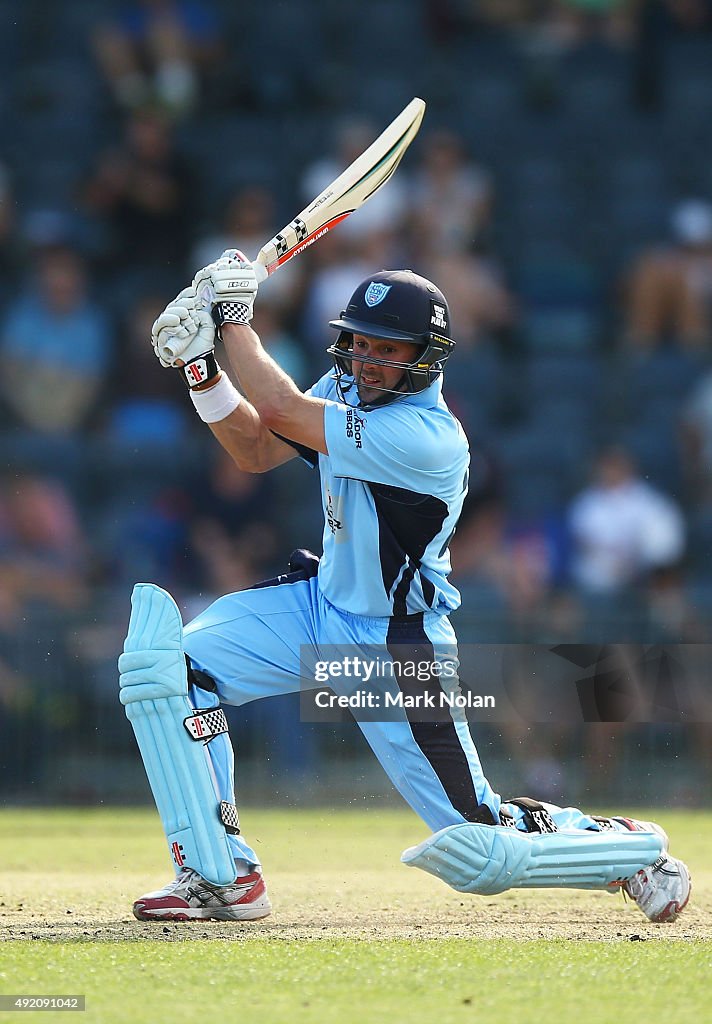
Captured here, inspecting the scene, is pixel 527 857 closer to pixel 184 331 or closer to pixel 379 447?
pixel 379 447

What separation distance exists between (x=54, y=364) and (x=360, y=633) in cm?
495

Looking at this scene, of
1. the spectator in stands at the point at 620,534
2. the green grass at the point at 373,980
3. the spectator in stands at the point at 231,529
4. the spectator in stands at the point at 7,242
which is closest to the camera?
the green grass at the point at 373,980

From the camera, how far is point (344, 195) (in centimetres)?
539

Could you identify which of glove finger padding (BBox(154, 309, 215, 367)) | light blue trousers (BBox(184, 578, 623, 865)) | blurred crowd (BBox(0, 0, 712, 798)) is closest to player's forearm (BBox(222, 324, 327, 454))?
glove finger padding (BBox(154, 309, 215, 367))

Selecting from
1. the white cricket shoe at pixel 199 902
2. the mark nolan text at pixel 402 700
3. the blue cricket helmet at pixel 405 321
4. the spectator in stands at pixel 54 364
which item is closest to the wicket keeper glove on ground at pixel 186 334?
the blue cricket helmet at pixel 405 321

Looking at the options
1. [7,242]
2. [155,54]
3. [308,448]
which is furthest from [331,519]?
[155,54]

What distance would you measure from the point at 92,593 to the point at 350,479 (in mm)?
3572

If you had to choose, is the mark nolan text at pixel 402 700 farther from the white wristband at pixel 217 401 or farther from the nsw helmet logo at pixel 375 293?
the nsw helmet logo at pixel 375 293

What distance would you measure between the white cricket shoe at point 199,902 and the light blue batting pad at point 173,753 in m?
0.06

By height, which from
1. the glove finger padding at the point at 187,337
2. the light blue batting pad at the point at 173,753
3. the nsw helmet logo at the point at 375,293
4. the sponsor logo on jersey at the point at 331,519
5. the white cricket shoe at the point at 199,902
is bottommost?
the white cricket shoe at the point at 199,902

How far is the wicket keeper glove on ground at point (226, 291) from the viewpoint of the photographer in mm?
4684

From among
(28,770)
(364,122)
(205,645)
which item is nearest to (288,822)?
(28,770)

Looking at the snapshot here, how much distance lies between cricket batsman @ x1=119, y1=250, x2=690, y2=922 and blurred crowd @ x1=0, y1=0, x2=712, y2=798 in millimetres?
3222

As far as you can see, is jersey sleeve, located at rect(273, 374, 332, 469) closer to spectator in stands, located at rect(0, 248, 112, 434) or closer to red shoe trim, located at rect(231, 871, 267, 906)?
red shoe trim, located at rect(231, 871, 267, 906)
